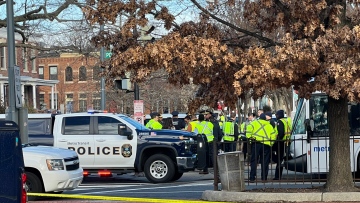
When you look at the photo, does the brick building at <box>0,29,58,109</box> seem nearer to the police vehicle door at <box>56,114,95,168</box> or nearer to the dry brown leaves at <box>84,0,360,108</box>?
the police vehicle door at <box>56,114,95,168</box>

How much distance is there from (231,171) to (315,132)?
5.76 m

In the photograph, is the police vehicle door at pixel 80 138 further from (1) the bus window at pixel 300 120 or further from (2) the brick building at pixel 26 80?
(2) the brick building at pixel 26 80

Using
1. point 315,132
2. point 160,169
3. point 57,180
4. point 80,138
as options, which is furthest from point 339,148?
point 80,138

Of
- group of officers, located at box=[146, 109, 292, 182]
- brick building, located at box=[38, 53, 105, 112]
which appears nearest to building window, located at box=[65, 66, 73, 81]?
brick building, located at box=[38, 53, 105, 112]

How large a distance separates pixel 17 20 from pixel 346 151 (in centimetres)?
1558

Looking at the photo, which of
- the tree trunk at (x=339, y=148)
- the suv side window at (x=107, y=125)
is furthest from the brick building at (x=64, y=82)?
the tree trunk at (x=339, y=148)

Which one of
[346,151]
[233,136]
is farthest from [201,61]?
[233,136]

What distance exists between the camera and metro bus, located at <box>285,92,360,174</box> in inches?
742

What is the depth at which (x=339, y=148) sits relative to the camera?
13648 mm

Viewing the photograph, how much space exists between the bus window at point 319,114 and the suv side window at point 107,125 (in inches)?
201

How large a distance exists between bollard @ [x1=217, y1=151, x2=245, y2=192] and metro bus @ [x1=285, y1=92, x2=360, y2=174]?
415 centimetres

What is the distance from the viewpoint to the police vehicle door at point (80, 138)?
20266 mm

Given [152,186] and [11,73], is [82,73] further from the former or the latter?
[152,186]

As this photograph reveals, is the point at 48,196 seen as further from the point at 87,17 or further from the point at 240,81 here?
the point at 240,81
